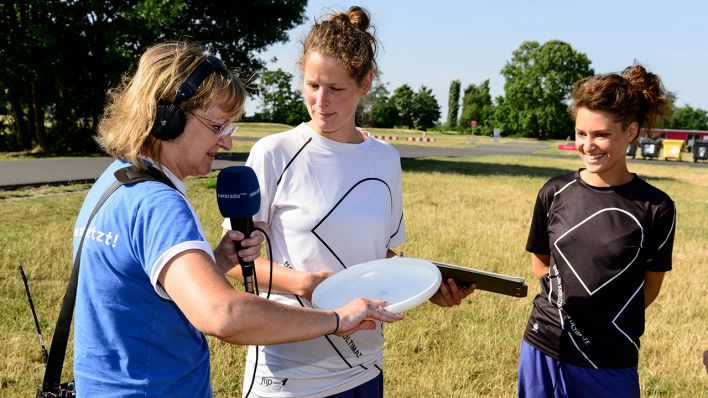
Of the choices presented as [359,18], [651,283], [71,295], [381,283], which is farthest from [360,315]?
[651,283]

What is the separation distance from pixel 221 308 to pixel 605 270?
206 cm

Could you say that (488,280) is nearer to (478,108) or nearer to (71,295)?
(71,295)

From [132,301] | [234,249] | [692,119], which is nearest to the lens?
A: [132,301]

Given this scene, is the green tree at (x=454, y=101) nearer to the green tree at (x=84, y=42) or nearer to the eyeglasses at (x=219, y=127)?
the green tree at (x=84, y=42)

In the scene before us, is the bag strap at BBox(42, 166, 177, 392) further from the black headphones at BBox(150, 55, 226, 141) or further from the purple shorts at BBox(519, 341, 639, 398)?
the purple shorts at BBox(519, 341, 639, 398)

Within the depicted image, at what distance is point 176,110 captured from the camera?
179 centimetres

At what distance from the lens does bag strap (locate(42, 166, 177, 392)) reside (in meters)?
1.70

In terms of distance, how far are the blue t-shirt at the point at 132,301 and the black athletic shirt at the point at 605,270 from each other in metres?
1.83

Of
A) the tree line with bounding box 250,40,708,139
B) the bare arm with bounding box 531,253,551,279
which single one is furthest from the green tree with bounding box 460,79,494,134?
the bare arm with bounding box 531,253,551,279

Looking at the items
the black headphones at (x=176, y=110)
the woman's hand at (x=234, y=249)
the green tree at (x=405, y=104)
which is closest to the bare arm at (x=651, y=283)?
the woman's hand at (x=234, y=249)

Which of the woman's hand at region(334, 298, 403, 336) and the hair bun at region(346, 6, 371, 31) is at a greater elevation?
the hair bun at region(346, 6, 371, 31)

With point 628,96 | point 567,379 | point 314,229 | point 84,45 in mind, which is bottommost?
point 567,379

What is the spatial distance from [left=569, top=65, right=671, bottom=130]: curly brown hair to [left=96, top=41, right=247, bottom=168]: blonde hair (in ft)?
6.27

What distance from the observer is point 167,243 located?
150 centimetres
